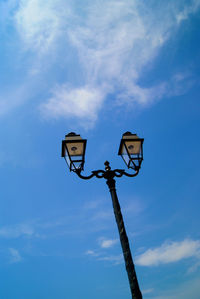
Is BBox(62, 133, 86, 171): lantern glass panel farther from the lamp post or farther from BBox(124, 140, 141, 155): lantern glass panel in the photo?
BBox(124, 140, 141, 155): lantern glass panel

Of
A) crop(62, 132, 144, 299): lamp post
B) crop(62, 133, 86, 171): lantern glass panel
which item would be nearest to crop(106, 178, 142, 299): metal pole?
crop(62, 132, 144, 299): lamp post

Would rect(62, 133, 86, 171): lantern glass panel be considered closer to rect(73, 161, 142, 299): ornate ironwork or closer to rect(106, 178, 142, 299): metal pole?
rect(73, 161, 142, 299): ornate ironwork

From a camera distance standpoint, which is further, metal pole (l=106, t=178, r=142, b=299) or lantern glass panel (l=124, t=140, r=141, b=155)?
lantern glass panel (l=124, t=140, r=141, b=155)

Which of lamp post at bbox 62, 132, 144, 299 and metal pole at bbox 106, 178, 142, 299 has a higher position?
lamp post at bbox 62, 132, 144, 299

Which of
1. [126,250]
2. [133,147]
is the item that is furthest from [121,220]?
[133,147]

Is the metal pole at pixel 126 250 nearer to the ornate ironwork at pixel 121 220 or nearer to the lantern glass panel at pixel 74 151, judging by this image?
the ornate ironwork at pixel 121 220

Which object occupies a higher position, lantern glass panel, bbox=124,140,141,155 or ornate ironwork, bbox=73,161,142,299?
lantern glass panel, bbox=124,140,141,155

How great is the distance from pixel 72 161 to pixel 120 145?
1533mm

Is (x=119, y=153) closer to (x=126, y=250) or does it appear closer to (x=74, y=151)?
(x=74, y=151)

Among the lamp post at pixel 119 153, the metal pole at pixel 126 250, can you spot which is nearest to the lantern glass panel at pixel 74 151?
the lamp post at pixel 119 153

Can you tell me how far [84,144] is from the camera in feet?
21.2

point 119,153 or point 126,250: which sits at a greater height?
point 119,153

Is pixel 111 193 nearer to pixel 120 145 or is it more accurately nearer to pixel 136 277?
pixel 120 145

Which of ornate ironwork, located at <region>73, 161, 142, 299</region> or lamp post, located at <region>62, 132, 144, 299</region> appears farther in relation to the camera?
lamp post, located at <region>62, 132, 144, 299</region>
